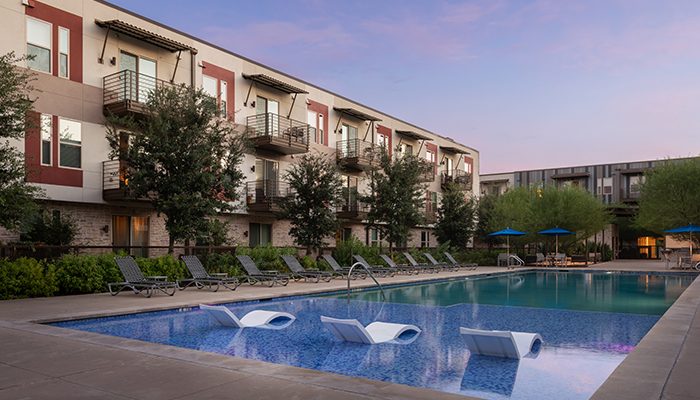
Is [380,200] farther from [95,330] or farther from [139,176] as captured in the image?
[95,330]

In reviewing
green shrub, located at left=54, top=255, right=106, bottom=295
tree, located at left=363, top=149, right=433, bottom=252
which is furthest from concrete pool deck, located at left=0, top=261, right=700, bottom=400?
tree, located at left=363, top=149, right=433, bottom=252

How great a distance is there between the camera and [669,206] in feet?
106

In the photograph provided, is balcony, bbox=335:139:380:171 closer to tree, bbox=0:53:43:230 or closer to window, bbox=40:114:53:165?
window, bbox=40:114:53:165

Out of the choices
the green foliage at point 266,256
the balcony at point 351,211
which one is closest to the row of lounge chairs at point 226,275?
the green foliage at point 266,256

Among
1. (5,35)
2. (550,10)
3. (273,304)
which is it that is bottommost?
(273,304)

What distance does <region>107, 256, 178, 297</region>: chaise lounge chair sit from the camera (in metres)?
13.9

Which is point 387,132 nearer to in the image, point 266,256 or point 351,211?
point 351,211

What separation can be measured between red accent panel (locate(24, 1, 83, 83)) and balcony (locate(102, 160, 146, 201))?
111 inches

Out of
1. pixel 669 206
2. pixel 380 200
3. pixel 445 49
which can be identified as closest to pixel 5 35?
pixel 445 49

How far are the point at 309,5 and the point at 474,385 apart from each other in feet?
50.6

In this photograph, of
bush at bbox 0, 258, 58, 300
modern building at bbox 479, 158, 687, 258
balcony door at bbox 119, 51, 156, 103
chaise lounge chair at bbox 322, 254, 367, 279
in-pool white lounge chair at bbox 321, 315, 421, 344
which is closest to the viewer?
in-pool white lounge chair at bbox 321, 315, 421, 344

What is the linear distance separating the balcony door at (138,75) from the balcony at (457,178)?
24.4 metres

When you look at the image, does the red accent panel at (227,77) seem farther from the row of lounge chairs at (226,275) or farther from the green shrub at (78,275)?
the green shrub at (78,275)

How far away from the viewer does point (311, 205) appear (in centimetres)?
2325
